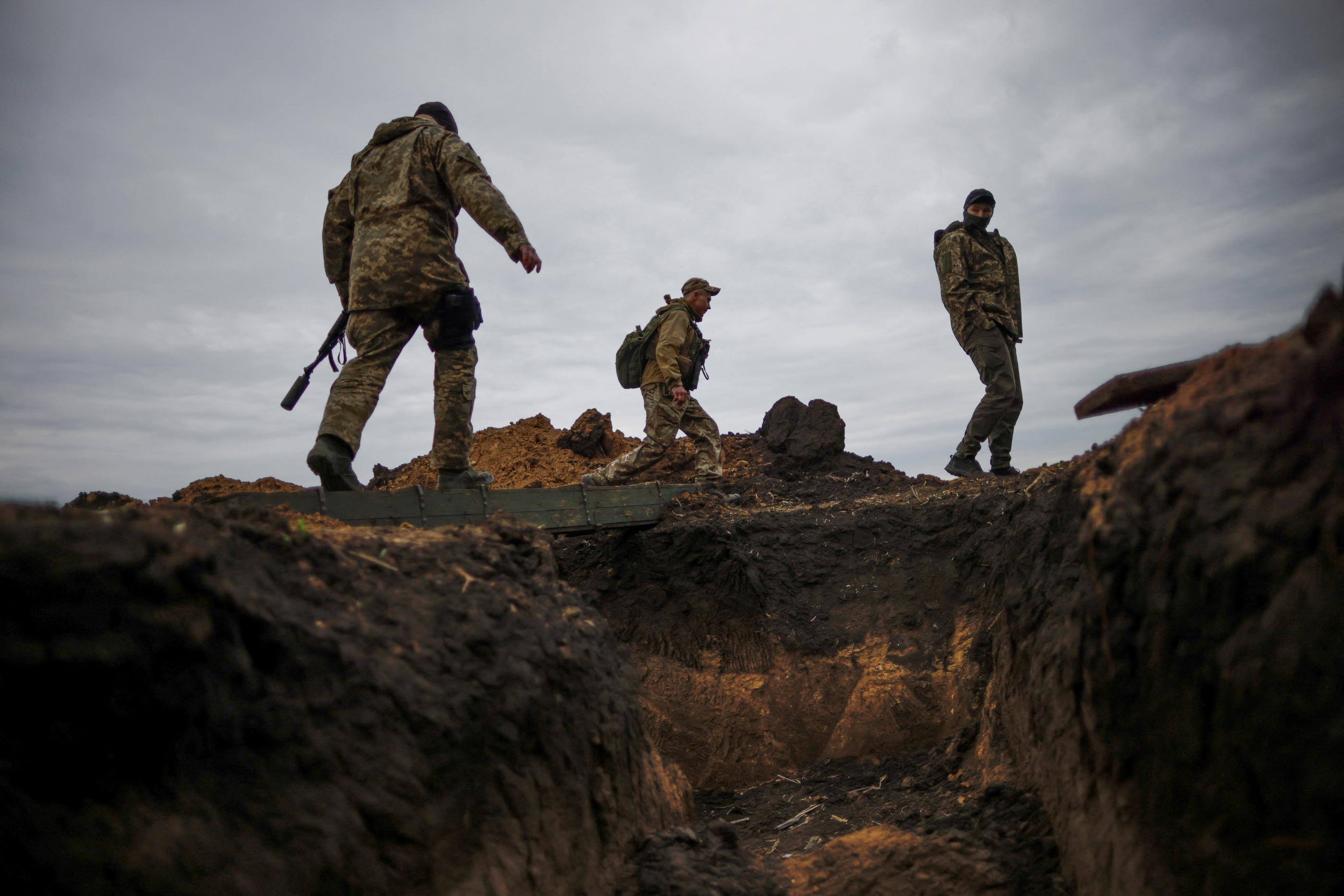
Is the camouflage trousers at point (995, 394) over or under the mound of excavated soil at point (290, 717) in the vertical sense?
over

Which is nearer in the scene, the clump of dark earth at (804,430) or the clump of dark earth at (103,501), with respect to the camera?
the clump of dark earth at (103,501)

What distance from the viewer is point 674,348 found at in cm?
684

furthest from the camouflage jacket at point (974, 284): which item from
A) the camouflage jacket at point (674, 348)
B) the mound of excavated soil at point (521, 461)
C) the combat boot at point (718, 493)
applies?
the mound of excavated soil at point (521, 461)

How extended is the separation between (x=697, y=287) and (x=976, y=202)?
8.41ft

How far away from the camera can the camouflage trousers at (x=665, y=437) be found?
6.57 metres

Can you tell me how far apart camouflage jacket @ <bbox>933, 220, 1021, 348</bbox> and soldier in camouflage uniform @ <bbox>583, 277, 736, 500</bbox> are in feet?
6.64

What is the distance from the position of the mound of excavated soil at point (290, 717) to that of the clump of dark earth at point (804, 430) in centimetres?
585

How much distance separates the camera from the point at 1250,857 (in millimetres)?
1997

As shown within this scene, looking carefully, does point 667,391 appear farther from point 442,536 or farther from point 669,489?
point 442,536

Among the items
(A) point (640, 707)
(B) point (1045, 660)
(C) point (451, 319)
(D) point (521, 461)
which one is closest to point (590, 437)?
(D) point (521, 461)

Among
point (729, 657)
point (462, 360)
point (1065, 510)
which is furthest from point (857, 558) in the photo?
point (462, 360)

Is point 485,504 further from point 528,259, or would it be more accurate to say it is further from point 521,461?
point 521,461

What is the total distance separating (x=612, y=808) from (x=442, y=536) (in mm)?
1248

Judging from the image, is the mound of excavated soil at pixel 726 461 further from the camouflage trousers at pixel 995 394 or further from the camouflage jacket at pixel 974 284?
the camouflage jacket at pixel 974 284
